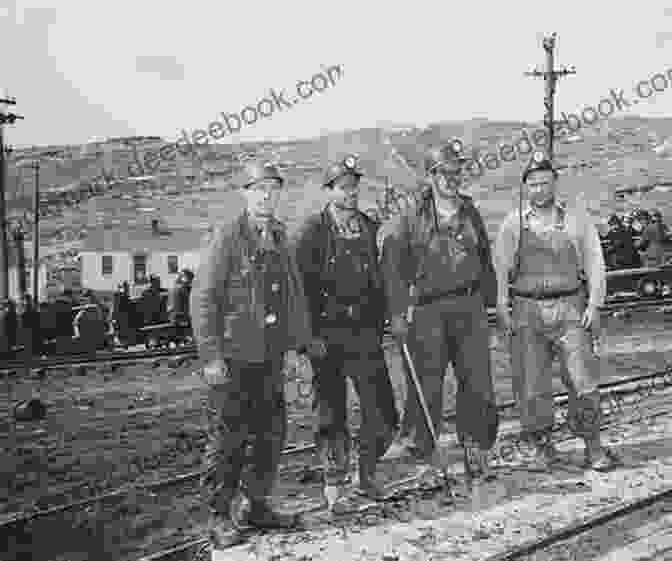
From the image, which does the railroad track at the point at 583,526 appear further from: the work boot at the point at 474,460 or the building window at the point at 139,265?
the building window at the point at 139,265

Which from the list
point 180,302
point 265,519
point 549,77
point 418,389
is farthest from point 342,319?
point 549,77

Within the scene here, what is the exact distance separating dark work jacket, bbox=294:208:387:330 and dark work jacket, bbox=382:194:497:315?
0.12 m

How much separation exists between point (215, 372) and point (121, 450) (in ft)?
13.1

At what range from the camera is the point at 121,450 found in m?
7.88

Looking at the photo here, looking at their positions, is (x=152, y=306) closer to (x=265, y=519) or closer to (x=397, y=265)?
(x=397, y=265)

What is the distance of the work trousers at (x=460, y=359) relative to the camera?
5.41m

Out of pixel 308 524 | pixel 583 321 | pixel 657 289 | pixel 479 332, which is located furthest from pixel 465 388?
pixel 657 289

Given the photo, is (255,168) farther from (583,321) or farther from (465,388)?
(583,321)

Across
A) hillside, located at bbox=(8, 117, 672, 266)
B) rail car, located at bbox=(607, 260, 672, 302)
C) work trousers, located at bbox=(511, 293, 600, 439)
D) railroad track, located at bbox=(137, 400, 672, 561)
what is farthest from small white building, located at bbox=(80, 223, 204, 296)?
railroad track, located at bbox=(137, 400, 672, 561)

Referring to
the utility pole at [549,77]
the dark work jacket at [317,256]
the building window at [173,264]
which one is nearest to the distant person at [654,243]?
the utility pole at [549,77]

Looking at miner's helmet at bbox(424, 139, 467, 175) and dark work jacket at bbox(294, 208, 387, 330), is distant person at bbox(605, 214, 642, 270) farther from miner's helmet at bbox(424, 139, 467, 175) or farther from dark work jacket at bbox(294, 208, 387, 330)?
dark work jacket at bbox(294, 208, 387, 330)

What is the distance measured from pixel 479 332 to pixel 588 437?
1.11 metres

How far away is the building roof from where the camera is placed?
39.2m

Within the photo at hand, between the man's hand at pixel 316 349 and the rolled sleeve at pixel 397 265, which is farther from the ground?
the rolled sleeve at pixel 397 265
